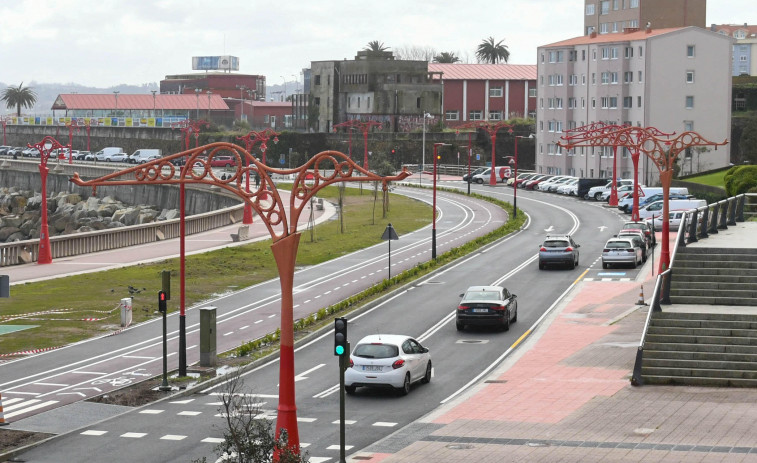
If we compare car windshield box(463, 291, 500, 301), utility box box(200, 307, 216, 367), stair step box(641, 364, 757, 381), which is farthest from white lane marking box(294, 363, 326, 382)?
stair step box(641, 364, 757, 381)

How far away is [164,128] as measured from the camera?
504ft

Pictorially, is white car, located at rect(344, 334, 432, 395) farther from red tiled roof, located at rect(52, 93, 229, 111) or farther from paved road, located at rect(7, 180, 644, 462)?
red tiled roof, located at rect(52, 93, 229, 111)

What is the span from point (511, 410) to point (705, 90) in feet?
289

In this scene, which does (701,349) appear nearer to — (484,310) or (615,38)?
(484,310)

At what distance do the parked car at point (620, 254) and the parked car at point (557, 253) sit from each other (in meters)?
1.50

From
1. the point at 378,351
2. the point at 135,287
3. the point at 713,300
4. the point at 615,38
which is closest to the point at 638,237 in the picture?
the point at 713,300

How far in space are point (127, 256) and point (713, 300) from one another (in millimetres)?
35193

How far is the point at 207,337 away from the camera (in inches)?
1298

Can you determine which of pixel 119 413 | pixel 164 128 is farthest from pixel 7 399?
pixel 164 128

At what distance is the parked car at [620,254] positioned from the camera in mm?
53281

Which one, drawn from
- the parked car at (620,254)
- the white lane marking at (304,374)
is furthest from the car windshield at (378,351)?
the parked car at (620,254)

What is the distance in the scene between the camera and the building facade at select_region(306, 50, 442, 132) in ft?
477

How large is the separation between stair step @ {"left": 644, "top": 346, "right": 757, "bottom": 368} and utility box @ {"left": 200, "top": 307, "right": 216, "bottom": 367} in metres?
11.9

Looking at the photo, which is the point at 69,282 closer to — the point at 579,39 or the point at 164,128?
the point at 579,39
